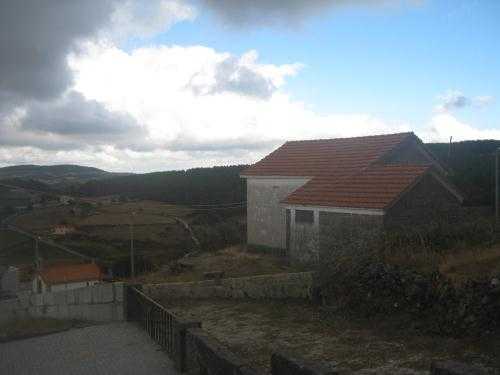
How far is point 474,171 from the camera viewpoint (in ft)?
104

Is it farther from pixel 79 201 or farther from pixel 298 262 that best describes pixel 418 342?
pixel 79 201

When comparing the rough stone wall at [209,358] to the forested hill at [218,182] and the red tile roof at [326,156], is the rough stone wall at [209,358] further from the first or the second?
the forested hill at [218,182]

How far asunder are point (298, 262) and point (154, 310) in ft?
30.7

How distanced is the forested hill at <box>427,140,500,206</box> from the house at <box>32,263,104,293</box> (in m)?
23.6

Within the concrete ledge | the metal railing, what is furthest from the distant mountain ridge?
the concrete ledge

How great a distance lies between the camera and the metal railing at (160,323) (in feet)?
28.8

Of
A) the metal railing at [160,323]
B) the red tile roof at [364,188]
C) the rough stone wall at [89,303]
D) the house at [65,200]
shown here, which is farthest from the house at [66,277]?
the house at [65,200]

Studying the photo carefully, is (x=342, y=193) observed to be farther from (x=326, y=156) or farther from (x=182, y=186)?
(x=182, y=186)

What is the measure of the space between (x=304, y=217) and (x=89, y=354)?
1075 cm

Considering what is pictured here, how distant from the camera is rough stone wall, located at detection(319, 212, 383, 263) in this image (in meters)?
13.2

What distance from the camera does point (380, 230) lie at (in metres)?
15.2

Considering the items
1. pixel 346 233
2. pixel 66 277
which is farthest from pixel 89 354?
pixel 66 277

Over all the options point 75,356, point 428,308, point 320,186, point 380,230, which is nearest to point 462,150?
point 320,186

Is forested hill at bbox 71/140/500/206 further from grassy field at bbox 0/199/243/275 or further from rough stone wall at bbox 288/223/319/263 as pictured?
rough stone wall at bbox 288/223/319/263
